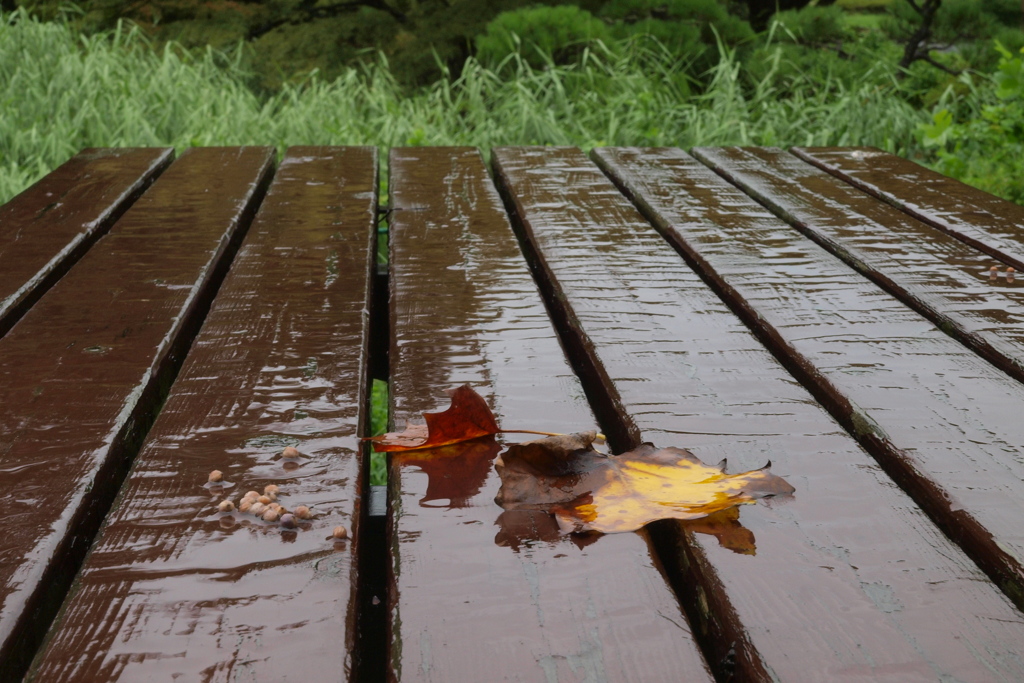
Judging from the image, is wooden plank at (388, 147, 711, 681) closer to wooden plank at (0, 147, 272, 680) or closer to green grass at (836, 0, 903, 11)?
wooden plank at (0, 147, 272, 680)

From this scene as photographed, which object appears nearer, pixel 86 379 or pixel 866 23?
pixel 86 379

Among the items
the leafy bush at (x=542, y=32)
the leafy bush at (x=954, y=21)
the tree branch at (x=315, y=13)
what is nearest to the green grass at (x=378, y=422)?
the leafy bush at (x=542, y=32)

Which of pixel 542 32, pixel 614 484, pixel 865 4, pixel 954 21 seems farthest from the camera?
pixel 865 4

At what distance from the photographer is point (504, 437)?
836mm

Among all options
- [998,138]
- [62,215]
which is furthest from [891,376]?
[998,138]

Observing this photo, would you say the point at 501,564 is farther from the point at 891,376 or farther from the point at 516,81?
the point at 516,81

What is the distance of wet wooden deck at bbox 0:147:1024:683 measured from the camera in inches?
23.3

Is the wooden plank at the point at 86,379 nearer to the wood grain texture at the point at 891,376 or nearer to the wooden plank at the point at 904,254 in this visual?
the wood grain texture at the point at 891,376

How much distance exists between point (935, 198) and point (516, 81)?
2766 millimetres

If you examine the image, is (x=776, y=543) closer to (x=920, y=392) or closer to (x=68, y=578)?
(x=920, y=392)

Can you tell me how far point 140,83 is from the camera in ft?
13.6

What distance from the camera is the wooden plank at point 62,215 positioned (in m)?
1.31

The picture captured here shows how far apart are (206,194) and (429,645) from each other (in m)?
1.46

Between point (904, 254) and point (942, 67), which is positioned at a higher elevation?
point (942, 67)
